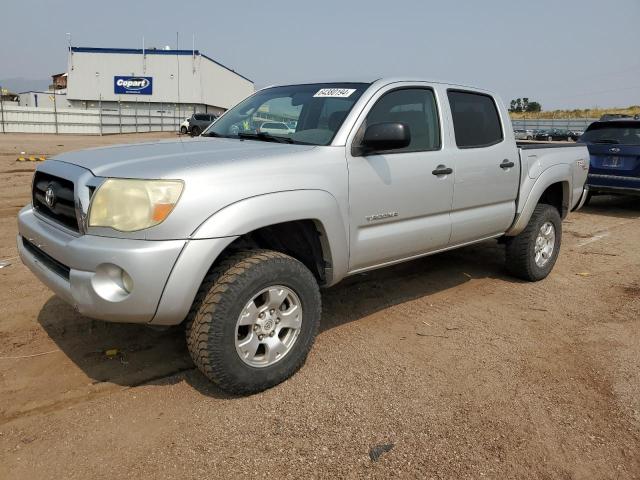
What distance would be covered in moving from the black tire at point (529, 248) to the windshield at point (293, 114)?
2378 millimetres

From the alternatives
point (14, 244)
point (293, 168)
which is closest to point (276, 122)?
point (293, 168)

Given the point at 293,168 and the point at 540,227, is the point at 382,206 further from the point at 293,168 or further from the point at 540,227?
the point at 540,227

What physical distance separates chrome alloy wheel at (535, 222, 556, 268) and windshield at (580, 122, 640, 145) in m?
5.44

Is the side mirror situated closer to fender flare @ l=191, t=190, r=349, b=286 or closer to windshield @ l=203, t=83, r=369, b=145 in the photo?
windshield @ l=203, t=83, r=369, b=145

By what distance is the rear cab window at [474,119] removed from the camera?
4277 millimetres

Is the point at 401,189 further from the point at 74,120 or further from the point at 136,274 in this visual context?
the point at 74,120

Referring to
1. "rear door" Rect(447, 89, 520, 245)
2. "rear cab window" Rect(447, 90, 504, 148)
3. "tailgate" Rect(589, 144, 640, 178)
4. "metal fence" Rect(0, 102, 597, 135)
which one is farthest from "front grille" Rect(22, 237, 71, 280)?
"metal fence" Rect(0, 102, 597, 135)

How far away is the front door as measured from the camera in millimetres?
3438

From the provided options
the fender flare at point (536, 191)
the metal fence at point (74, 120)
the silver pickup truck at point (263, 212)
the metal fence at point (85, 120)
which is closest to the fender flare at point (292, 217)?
the silver pickup truck at point (263, 212)

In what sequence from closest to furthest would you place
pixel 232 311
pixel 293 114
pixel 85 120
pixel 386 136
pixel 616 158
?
pixel 232 311, pixel 386 136, pixel 293 114, pixel 616 158, pixel 85 120

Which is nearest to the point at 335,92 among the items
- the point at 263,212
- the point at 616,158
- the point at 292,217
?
the point at 292,217

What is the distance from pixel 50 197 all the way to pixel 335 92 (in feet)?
6.51

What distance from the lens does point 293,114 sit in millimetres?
3908

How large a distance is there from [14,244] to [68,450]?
419cm
